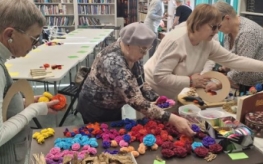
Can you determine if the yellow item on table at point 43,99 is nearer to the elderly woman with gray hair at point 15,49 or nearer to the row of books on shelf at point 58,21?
the elderly woman with gray hair at point 15,49

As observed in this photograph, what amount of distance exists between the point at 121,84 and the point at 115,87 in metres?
0.06

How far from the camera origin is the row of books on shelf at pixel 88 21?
319 inches

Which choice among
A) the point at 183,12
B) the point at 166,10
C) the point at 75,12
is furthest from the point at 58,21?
the point at 183,12

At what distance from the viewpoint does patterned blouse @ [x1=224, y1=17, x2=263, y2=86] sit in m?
2.12

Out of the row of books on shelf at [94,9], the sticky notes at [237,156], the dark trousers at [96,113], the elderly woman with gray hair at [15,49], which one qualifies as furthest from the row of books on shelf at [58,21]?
the sticky notes at [237,156]

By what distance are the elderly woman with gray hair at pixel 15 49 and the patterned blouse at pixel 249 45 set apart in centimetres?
161

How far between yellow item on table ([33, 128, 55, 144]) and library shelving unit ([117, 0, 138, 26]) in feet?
25.7

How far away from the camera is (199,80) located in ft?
6.26

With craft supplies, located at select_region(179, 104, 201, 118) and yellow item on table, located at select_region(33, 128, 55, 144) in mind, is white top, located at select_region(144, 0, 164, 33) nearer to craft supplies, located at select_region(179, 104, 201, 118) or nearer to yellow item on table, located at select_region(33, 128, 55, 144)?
craft supplies, located at select_region(179, 104, 201, 118)

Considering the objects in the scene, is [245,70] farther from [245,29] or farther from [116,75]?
[116,75]

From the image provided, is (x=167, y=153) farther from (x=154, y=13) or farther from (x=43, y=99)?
(x=154, y=13)

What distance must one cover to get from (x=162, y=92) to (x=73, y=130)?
801mm

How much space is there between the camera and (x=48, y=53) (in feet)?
12.1

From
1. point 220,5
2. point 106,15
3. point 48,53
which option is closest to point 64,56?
point 48,53
